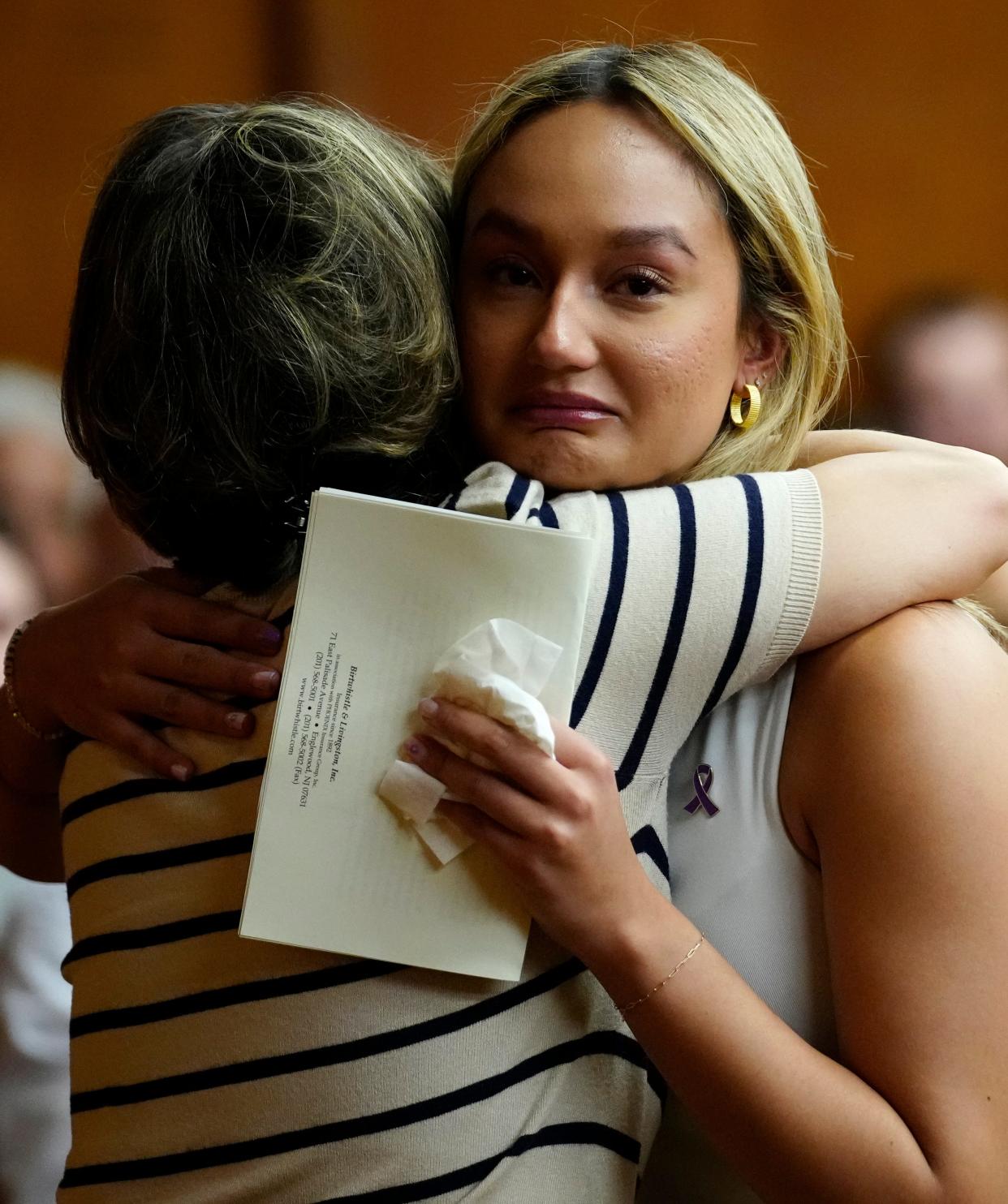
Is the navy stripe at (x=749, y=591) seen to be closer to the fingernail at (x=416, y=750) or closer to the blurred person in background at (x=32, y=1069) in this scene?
the fingernail at (x=416, y=750)

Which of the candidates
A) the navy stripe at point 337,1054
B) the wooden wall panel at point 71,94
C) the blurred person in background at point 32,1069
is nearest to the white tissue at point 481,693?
the navy stripe at point 337,1054

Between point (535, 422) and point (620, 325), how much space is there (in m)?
0.11

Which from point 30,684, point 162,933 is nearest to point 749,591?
→ point 162,933

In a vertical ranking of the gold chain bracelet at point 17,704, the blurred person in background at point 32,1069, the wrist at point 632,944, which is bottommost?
the blurred person in background at point 32,1069

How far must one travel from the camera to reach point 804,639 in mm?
865

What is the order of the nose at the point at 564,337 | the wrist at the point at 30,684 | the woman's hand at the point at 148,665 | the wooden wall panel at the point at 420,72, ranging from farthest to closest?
the wooden wall panel at the point at 420,72 < the wrist at the point at 30,684 < the nose at the point at 564,337 < the woman's hand at the point at 148,665

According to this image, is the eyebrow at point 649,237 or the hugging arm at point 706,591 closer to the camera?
the hugging arm at point 706,591

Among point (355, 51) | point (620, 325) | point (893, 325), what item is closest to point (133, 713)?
point (620, 325)

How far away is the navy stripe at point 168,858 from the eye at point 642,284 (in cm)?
53

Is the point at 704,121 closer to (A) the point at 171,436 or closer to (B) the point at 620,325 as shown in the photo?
(B) the point at 620,325

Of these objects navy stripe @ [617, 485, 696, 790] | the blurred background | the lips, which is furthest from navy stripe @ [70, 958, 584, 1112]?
the blurred background

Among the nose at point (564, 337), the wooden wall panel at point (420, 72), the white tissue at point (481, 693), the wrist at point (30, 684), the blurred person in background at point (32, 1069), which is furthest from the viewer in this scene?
the wooden wall panel at point (420, 72)

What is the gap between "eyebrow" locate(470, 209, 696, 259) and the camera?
3.17ft

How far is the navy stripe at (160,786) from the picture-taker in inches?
32.3
